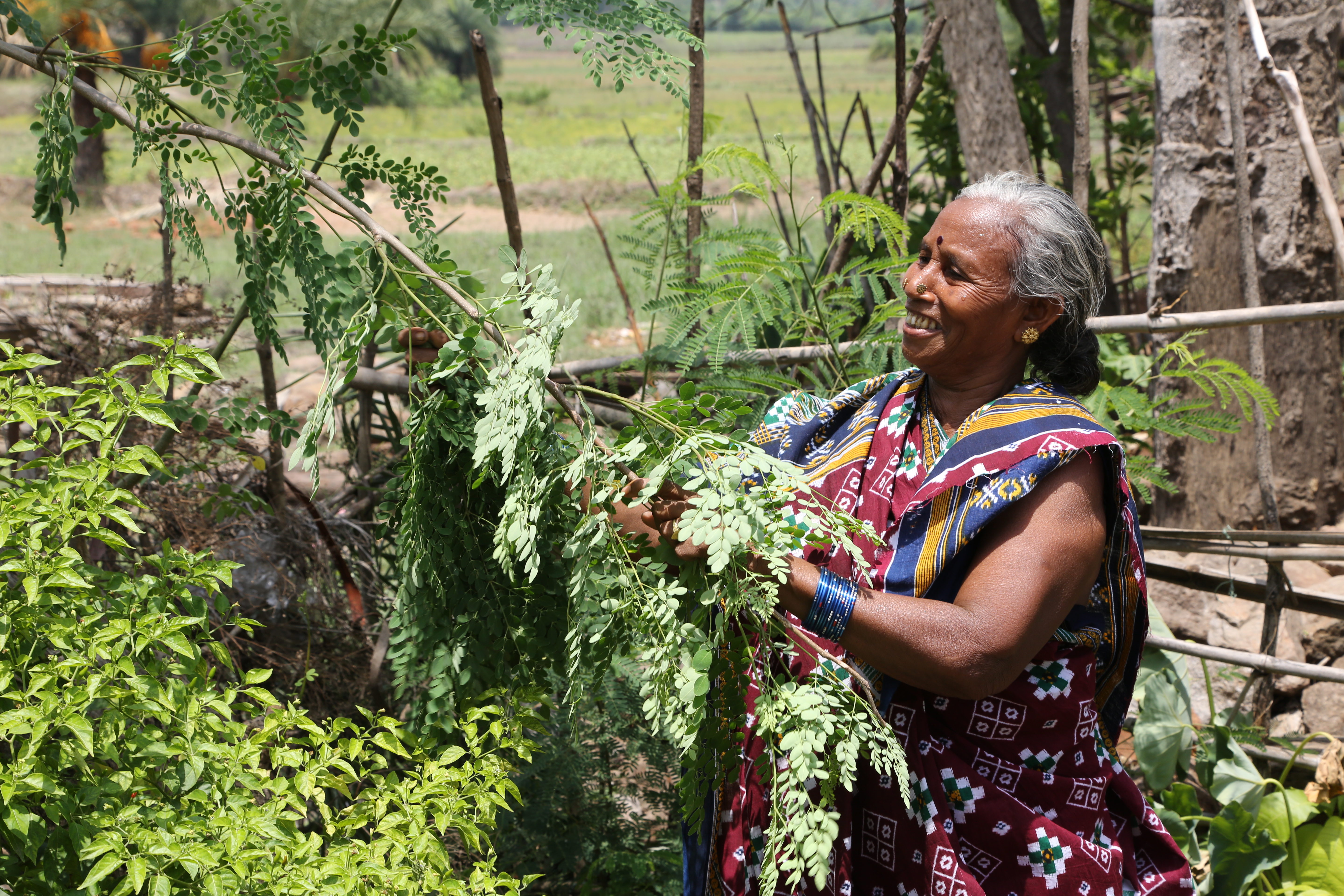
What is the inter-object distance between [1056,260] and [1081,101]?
4.43 ft

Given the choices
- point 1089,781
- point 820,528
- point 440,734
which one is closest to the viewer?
point 820,528

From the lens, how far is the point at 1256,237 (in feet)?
11.7

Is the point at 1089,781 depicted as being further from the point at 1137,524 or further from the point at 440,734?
the point at 440,734

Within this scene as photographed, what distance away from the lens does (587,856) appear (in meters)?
2.54

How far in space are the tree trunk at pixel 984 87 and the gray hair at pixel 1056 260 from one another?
217 cm

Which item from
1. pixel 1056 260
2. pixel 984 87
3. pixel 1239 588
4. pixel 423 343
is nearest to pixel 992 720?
pixel 1056 260

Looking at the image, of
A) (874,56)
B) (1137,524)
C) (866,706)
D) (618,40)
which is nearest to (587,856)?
(866,706)

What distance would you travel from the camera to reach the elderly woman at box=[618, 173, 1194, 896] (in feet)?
4.81

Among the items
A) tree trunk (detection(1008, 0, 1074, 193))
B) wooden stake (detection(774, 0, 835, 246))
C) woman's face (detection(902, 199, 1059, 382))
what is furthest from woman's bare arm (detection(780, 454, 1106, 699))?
tree trunk (detection(1008, 0, 1074, 193))

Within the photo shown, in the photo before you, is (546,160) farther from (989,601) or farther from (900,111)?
(989,601)

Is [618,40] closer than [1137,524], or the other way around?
[1137,524]

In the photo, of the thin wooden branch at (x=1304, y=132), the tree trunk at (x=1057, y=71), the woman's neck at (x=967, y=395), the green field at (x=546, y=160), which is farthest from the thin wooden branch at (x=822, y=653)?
the tree trunk at (x=1057, y=71)

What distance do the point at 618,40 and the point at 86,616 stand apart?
1351mm

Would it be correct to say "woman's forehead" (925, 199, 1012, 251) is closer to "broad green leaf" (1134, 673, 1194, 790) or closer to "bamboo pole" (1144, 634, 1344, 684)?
→ "bamboo pole" (1144, 634, 1344, 684)
